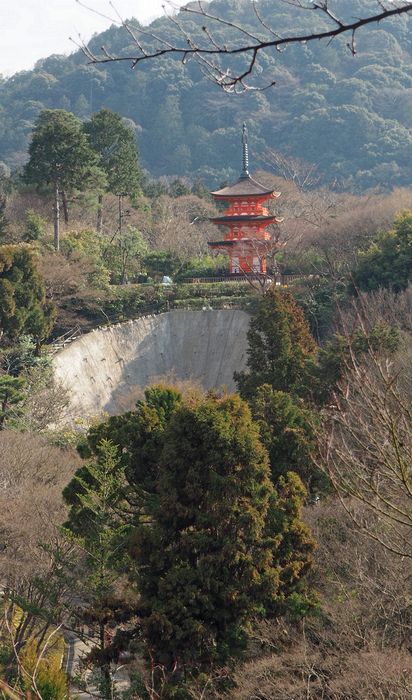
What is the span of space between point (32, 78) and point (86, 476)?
9508 cm

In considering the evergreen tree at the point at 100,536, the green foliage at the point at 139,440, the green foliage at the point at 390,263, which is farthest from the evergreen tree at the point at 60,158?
the evergreen tree at the point at 100,536

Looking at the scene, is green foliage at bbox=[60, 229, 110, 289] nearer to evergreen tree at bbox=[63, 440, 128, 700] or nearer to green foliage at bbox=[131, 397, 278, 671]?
evergreen tree at bbox=[63, 440, 128, 700]

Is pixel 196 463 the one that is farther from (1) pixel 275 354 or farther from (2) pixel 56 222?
(2) pixel 56 222

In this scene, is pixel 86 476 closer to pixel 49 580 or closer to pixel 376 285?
pixel 49 580

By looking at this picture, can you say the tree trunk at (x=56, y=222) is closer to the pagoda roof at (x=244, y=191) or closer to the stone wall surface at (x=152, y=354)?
the stone wall surface at (x=152, y=354)

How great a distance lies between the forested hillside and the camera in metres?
81.6

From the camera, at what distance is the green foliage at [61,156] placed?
120 feet

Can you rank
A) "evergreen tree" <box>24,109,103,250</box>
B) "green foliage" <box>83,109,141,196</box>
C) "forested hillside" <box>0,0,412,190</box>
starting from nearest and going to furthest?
"evergreen tree" <box>24,109,103,250</box> < "green foliage" <box>83,109,141,196</box> < "forested hillside" <box>0,0,412,190</box>

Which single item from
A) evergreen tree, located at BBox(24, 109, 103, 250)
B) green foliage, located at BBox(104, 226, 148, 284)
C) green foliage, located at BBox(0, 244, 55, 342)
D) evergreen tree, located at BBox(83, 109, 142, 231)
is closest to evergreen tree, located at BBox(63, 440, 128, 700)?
green foliage, located at BBox(0, 244, 55, 342)

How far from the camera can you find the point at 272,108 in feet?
295

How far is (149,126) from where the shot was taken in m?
93.2

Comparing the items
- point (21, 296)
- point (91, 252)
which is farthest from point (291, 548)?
point (91, 252)

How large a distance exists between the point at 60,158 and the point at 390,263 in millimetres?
13167

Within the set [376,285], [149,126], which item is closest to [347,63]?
[149,126]
